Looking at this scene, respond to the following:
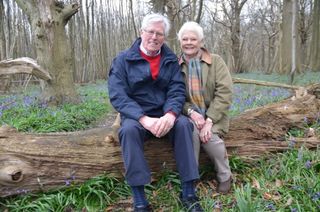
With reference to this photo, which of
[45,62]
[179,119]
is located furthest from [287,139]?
[45,62]

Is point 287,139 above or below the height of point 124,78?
below

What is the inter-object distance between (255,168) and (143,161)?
4.16 feet

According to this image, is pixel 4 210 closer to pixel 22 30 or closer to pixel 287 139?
pixel 287 139

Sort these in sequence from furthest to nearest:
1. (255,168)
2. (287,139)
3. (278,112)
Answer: (278,112), (287,139), (255,168)

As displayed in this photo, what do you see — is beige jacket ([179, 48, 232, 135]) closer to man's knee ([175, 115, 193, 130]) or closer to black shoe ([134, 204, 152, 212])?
man's knee ([175, 115, 193, 130])

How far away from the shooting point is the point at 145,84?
290 cm

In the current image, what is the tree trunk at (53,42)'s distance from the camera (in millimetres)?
6996

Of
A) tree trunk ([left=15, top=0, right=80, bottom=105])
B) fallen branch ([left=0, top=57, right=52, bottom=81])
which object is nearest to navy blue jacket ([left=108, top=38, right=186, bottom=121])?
fallen branch ([left=0, top=57, right=52, bottom=81])

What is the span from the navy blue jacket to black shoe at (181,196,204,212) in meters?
0.74

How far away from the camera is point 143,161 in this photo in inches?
99.0

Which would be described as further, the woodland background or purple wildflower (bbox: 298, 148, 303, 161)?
the woodland background

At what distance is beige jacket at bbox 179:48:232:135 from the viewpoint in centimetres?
295

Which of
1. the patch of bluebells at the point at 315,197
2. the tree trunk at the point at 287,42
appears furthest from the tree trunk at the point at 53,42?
the tree trunk at the point at 287,42

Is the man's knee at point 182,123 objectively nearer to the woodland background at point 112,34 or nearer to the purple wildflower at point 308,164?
the purple wildflower at point 308,164
